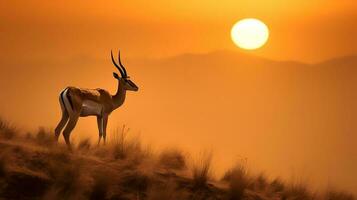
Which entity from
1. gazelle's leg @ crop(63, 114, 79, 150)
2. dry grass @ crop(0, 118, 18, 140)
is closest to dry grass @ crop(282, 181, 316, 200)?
gazelle's leg @ crop(63, 114, 79, 150)

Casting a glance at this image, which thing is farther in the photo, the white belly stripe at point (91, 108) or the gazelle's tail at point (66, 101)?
the white belly stripe at point (91, 108)

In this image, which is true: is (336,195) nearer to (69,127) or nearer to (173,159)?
(173,159)

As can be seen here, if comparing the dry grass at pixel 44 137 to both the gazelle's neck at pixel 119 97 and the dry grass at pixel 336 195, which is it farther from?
the dry grass at pixel 336 195

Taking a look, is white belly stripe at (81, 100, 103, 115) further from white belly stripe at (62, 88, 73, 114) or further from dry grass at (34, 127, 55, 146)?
dry grass at (34, 127, 55, 146)

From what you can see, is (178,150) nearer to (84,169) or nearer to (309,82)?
(84,169)

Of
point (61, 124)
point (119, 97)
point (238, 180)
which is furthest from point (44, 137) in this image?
point (238, 180)

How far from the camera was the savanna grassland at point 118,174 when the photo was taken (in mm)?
14031

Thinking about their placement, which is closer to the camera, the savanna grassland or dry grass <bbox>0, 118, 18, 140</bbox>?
the savanna grassland

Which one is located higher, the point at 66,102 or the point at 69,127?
the point at 66,102

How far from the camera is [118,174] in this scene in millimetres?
15438

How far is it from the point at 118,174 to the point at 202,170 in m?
2.03

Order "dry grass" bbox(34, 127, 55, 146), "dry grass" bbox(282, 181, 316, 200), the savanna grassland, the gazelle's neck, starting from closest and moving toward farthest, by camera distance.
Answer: the savanna grassland → "dry grass" bbox(34, 127, 55, 146) → "dry grass" bbox(282, 181, 316, 200) → the gazelle's neck

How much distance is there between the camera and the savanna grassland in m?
14.0

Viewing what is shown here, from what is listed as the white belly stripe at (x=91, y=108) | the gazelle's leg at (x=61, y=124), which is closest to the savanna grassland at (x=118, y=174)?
the gazelle's leg at (x=61, y=124)
